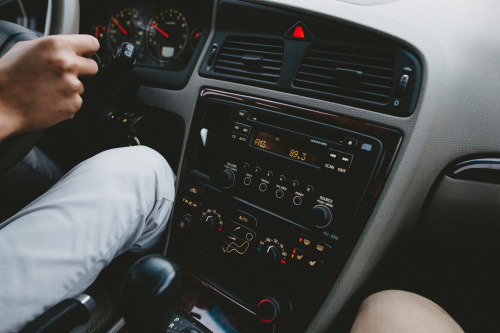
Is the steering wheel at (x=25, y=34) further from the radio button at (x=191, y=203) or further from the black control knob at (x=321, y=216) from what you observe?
the black control knob at (x=321, y=216)

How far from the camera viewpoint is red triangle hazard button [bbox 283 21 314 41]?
0.87 meters

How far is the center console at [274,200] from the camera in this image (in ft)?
2.50

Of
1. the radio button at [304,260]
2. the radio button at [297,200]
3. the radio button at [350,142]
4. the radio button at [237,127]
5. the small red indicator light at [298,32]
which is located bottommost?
the radio button at [304,260]

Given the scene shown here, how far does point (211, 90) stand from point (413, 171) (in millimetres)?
635

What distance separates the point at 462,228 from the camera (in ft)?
2.66

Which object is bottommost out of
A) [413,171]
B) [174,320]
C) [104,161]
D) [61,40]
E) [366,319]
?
[174,320]

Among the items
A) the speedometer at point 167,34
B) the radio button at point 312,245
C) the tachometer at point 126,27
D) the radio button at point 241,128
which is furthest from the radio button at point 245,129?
the tachometer at point 126,27

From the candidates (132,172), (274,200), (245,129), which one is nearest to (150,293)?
(132,172)

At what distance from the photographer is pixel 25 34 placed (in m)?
0.84

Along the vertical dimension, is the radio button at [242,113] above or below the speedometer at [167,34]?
below

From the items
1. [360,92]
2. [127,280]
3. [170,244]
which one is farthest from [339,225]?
[170,244]

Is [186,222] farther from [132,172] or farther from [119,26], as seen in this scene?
[119,26]

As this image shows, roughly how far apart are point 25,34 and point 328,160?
85cm

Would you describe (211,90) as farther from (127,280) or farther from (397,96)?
(127,280)
